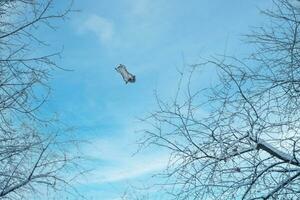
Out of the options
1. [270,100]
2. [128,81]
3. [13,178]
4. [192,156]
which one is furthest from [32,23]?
[270,100]

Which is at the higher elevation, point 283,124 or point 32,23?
point 32,23

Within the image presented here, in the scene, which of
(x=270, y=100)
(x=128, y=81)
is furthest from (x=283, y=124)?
(x=128, y=81)

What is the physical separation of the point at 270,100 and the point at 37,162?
2609 millimetres

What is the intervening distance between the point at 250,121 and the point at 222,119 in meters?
0.30

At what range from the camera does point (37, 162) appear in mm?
7367

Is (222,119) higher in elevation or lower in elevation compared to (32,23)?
lower

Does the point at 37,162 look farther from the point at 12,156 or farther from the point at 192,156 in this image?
the point at 192,156

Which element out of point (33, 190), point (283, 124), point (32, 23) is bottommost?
point (33, 190)

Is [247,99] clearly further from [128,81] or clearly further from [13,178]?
[13,178]

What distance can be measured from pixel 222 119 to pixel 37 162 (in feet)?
6.70

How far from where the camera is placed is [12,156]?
23.4 feet

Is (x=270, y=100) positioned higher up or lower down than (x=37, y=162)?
higher up

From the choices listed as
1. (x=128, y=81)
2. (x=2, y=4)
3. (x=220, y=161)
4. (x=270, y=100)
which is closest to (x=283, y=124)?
(x=270, y=100)

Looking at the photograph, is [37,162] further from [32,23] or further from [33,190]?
[32,23]
